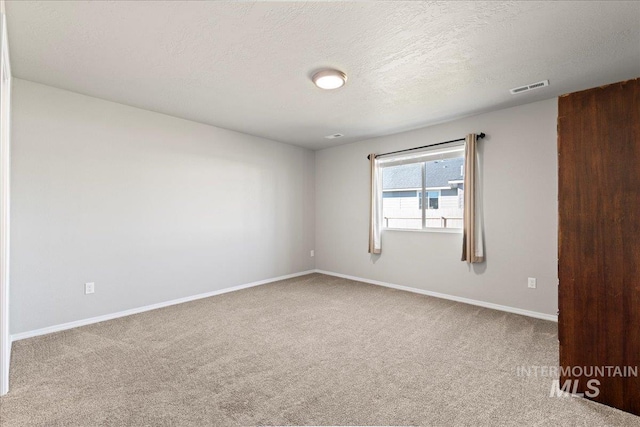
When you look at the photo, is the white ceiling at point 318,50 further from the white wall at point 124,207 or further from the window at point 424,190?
the window at point 424,190

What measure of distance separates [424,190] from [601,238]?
2.69 meters

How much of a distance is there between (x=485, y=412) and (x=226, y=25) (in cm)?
301

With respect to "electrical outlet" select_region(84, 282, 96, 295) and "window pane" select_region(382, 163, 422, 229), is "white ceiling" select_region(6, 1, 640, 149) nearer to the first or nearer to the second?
"window pane" select_region(382, 163, 422, 229)

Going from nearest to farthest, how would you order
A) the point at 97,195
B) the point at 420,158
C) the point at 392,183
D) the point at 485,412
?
the point at 485,412, the point at 97,195, the point at 420,158, the point at 392,183

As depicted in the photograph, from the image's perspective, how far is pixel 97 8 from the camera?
Answer: 1.86 metres

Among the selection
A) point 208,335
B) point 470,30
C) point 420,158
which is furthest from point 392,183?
point 208,335

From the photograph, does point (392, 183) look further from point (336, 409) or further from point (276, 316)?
point (336, 409)

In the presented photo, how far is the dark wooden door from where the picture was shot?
5.78ft

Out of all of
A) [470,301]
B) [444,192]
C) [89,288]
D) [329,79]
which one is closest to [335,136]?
[444,192]

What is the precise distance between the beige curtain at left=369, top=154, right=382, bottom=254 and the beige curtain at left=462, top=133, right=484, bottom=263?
1.40 m

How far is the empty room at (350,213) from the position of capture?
1837 millimetres

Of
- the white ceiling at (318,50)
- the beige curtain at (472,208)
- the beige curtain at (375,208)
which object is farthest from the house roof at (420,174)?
the white ceiling at (318,50)

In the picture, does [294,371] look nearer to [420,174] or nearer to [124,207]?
[124,207]

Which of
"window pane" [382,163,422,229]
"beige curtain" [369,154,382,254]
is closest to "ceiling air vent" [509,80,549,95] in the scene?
"window pane" [382,163,422,229]
